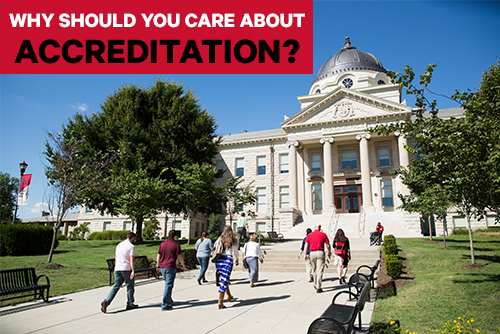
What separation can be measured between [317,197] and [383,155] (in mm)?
8752

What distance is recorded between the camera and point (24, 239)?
19.0m

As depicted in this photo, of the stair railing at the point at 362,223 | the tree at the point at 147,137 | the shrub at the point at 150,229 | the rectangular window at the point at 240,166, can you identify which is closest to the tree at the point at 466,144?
the tree at the point at 147,137

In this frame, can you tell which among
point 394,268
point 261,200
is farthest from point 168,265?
point 261,200

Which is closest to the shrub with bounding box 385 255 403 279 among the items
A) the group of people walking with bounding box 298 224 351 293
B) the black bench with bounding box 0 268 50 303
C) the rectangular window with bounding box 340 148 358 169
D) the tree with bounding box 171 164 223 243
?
the group of people walking with bounding box 298 224 351 293

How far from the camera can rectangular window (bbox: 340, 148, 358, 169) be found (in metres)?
39.3

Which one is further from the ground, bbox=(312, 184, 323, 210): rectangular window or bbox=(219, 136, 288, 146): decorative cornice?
bbox=(219, 136, 288, 146): decorative cornice

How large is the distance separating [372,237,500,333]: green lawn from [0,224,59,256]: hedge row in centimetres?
1894

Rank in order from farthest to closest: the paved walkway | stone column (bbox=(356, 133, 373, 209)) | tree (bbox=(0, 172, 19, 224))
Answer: tree (bbox=(0, 172, 19, 224)), stone column (bbox=(356, 133, 373, 209)), the paved walkway

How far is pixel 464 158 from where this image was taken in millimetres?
8281

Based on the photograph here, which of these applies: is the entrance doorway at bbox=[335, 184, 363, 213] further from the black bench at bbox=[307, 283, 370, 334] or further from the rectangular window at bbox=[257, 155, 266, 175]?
the black bench at bbox=[307, 283, 370, 334]

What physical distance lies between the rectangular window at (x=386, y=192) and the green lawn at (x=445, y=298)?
2379cm

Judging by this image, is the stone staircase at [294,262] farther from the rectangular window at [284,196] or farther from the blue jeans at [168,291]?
the rectangular window at [284,196]

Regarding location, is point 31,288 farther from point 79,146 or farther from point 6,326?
point 79,146

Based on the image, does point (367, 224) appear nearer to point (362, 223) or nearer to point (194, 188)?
point (362, 223)
